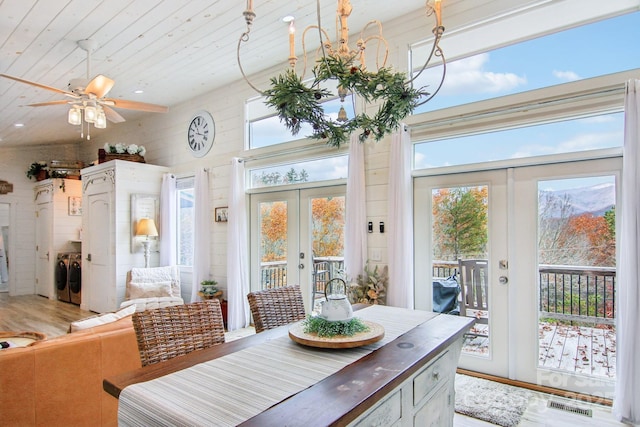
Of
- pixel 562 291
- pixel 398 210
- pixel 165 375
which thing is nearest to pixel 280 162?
pixel 398 210

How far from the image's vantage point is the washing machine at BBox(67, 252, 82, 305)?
6.98 meters

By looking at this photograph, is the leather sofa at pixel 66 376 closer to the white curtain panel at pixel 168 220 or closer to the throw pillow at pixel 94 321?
the throw pillow at pixel 94 321

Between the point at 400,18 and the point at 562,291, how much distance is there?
293 cm

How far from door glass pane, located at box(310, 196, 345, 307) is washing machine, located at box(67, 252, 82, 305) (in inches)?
187

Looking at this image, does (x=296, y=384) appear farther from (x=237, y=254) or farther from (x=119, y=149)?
(x=119, y=149)

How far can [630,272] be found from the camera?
263 cm

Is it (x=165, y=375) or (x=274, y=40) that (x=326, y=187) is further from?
(x=165, y=375)

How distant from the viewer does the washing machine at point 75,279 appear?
A: 6977 mm

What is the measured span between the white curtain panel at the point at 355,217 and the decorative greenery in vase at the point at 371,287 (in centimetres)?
11

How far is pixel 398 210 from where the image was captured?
3727mm

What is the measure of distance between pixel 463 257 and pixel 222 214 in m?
3.38

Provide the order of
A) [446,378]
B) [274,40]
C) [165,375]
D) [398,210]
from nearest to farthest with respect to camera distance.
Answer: [165,375], [446,378], [398,210], [274,40]

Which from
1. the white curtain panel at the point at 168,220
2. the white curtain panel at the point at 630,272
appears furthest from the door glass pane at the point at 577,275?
the white curtain panel at the point at 168,220

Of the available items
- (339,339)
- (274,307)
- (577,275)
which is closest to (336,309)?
(339,339)
